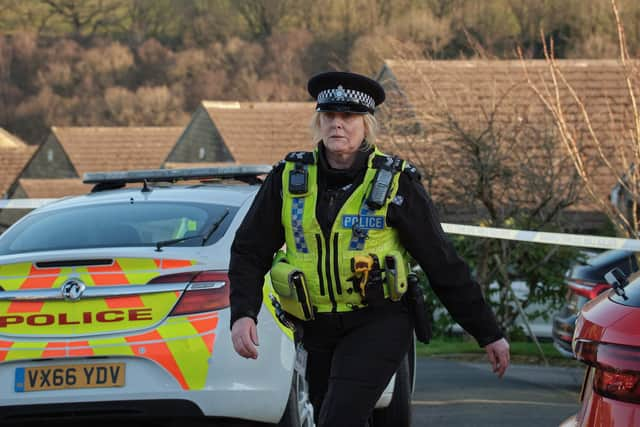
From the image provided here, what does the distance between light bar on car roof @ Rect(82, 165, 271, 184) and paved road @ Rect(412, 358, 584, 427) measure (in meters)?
1.81

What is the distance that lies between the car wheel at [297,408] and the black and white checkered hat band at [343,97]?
1.68m

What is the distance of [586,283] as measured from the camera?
10180 millimetres

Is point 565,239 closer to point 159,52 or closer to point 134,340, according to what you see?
point 134,340

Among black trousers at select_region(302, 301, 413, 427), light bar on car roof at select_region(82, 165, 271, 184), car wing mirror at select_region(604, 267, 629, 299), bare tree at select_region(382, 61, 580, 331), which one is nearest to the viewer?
car wing mirror at select_region(604, 267, 629, 299)

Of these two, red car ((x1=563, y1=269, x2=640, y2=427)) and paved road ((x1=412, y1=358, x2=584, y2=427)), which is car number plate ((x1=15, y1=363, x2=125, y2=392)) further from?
paved road ((x1=412, y1=358, x2=584, y2=427))

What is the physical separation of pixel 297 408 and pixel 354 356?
66.7 inches

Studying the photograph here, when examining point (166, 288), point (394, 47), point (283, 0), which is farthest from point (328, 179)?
point (283, 0)

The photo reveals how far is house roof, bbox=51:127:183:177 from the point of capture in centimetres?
6166

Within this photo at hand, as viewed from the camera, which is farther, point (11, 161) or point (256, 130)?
point (11, 161)

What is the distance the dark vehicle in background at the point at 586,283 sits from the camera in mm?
10125

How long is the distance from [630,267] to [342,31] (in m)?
95.7

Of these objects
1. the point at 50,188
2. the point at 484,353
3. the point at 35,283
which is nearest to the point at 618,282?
the point at 35,283

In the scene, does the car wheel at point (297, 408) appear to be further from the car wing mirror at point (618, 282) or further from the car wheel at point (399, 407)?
the car wing mirror at point (618, 282)

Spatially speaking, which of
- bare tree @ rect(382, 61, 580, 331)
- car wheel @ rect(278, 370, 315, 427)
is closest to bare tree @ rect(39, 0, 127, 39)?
bare tree @ rect(382, 61, 580, 331)
